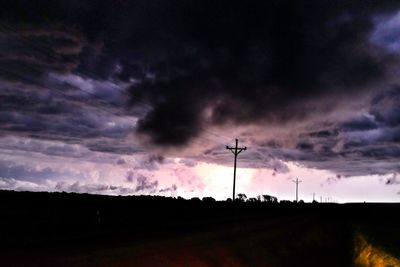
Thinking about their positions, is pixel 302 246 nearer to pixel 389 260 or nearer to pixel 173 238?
pixel 389 260

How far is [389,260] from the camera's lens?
25.6m

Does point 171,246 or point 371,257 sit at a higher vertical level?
point 171,246

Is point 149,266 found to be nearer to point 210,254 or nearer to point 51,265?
point 51,265

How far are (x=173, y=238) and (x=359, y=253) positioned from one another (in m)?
13.3

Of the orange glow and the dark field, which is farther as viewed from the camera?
the orange glow

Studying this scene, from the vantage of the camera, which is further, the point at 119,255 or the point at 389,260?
the point at 389,260

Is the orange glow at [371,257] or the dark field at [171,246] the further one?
the orange glow at [371,257]

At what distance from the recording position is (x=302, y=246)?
110 feet

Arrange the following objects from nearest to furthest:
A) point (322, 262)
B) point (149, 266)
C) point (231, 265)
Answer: point (149, 266)
point (231, 265)
point (322, 262)

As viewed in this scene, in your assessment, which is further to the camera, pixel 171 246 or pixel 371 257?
pixel 371 257

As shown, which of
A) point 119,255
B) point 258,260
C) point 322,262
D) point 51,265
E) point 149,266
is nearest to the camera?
point 51,265

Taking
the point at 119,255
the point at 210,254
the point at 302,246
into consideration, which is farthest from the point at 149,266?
→ the point at 302,246

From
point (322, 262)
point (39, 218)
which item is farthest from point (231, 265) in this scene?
point (39, 218)

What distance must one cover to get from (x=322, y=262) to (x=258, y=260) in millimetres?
Answer: 7859
